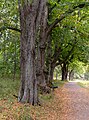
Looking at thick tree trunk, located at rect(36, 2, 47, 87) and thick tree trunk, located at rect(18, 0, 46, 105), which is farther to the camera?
thick tree trunk, located at rect(36, 2, 47, 87)

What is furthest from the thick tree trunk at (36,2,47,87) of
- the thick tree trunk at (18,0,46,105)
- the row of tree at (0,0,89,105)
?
the thick tree trunk at (18,0,46,105)

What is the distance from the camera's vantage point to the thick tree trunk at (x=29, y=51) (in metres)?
11.2

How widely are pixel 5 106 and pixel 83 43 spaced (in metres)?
15.8

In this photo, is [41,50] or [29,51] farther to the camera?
[41,50]

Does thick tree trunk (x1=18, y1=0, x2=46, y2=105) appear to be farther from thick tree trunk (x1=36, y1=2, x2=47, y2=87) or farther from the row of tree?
thick tree trunk (x1=36, y1=2, x2=47, y2=87)

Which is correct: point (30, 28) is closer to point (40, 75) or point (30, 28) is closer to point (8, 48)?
point (40, 75)

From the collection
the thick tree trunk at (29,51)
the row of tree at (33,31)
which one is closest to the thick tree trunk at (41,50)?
the row of tree at (33,31)

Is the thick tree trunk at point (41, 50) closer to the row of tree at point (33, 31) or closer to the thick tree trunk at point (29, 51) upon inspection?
the row of tree at point (33, 31)

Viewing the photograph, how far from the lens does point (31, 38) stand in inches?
444

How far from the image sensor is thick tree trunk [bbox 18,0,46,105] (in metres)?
11.2

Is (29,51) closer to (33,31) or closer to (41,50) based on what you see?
(33,31)

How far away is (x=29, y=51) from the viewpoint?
36.9 feet

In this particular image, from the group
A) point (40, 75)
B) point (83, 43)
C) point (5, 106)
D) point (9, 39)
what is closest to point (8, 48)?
point (9, 39)

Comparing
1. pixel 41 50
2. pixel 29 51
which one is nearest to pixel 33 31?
pixel 29 51
